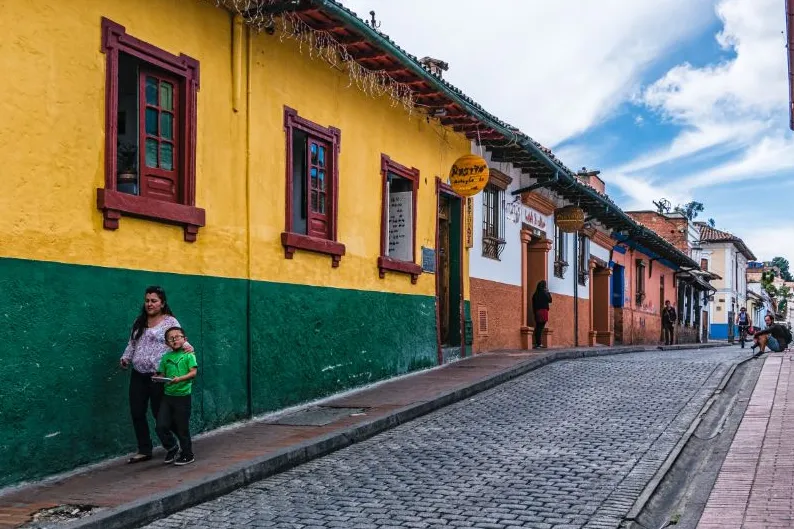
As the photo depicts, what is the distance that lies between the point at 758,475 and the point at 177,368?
465 cm

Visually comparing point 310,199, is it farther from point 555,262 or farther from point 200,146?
point 555,262

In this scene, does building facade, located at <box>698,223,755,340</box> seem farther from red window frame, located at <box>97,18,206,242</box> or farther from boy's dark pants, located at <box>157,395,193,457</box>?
boy's dark pants, located at <box>157,395,193,457</box>

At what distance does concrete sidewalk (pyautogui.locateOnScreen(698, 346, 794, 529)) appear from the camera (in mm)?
5421

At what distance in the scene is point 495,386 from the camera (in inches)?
493

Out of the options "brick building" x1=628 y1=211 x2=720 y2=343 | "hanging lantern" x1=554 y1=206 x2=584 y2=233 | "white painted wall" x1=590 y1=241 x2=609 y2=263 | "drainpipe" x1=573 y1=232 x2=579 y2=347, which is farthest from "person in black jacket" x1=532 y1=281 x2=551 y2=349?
"brick building" x1=628 y1=211 x2=720 y2=343

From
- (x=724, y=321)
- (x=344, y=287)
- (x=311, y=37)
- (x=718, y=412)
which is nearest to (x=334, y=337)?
(x=344, y=287)

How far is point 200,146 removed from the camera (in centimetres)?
875

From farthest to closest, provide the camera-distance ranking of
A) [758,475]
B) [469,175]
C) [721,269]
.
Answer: [721,269] → [469,175] → [758,475]

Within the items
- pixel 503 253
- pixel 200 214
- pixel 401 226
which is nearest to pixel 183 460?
pixel 200 214

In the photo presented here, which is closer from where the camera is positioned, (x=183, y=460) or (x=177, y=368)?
(x=177, y=368)

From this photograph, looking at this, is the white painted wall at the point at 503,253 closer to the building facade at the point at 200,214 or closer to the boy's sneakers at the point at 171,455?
the building facade at the point at 200,214

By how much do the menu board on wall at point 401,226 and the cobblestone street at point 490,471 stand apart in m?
3.06

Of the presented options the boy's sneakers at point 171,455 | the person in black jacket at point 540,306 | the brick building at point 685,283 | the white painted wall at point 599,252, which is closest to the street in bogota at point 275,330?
the boy's sneakers at point 171,455

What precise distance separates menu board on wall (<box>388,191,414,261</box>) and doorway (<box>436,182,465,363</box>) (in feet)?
5.76
